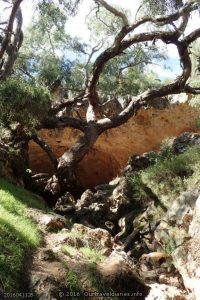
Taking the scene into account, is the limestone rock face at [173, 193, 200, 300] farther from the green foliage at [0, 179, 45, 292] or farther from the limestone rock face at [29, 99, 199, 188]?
the limestone rock face at [29, 99, 199, 188]

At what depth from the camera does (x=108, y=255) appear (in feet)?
23.2

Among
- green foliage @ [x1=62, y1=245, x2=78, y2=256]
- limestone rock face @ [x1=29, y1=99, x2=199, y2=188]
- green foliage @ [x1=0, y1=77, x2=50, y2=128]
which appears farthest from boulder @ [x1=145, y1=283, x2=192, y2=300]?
limestone rock face @ [x1=29, y1=99, x2=199, y2=188]

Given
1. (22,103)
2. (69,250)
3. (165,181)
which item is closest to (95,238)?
(69,250)

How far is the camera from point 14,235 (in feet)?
20.2

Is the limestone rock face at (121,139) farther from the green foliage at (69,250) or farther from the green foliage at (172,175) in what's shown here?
the green foliage at (69,250)

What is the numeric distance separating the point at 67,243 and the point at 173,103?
960cm

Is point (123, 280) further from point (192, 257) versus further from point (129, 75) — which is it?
point (129, 75)

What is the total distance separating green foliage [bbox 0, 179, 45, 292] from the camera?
509 cm

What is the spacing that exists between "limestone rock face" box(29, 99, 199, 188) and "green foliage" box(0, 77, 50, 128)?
18.1 feet

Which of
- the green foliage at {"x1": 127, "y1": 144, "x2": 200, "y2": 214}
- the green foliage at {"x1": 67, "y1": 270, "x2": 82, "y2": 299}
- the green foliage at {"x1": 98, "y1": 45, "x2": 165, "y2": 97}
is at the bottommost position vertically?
the green foliage at {"x1": 67, "y1": 270, "x2": 82, "y2": 299}

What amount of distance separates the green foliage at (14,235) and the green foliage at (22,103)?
1587 millimetres

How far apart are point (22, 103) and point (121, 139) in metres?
7.71

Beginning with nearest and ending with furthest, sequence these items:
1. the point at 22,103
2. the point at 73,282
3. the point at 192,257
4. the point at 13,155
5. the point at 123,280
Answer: the point at 73,282
the point at 123,280
the point at 192,257
the point at 22,103
the point at 13,155

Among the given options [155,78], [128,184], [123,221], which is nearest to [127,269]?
[123,221]
